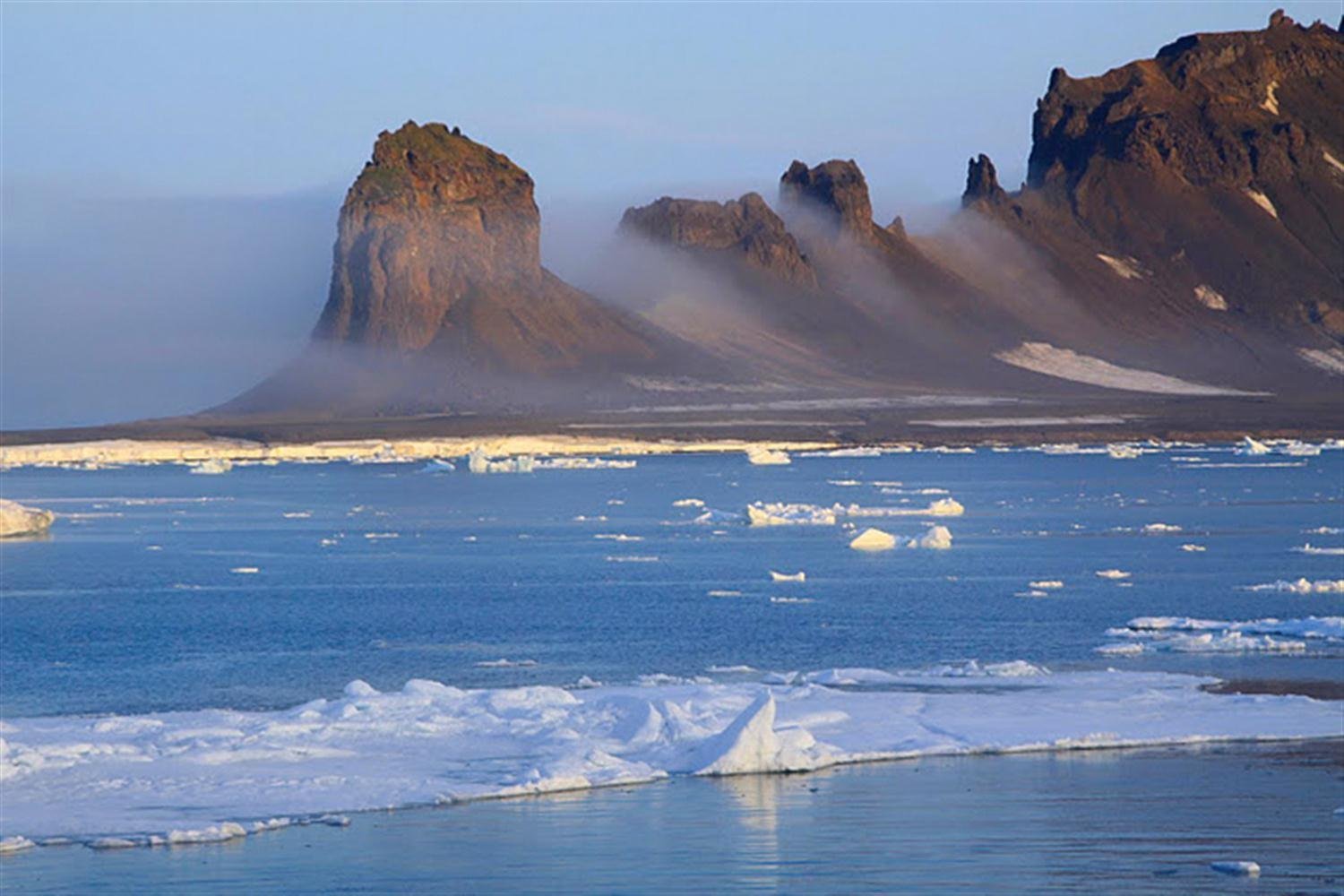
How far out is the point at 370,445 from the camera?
5512 inches

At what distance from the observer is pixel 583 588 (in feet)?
143

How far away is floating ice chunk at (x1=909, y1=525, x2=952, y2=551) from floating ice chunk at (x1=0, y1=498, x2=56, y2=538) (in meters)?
24.6

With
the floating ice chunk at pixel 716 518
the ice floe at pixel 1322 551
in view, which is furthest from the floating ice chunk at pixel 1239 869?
the floating ice chunk at pixel 716 518

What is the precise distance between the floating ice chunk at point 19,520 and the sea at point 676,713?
82cm

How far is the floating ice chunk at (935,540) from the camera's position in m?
50.1

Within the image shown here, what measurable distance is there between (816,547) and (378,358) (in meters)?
140

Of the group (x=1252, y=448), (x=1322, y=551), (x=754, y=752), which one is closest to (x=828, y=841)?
(x=754, y=752)

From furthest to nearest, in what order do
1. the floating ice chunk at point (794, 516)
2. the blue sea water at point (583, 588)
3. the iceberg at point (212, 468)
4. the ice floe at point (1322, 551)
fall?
the iceberg at point (212, 468) → the floating ice chunk at point (794, 516) → the ice floe at point (1322, 551) → the blue sea water at point (583, 588)

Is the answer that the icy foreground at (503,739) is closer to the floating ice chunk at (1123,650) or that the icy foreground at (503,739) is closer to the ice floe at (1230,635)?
the floating ice chunk at (1123,650)

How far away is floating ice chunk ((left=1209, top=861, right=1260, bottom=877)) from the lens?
16.6 metres

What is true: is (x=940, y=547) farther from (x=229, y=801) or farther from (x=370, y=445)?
(x=370, y=445)

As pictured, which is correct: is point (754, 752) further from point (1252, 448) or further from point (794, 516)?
point (1252, 448)

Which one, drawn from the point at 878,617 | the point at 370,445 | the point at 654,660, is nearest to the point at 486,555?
the point at 878,617

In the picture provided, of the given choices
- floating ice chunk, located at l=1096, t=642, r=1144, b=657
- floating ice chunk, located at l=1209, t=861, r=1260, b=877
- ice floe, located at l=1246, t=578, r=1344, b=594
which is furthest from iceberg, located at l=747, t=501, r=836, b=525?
floating ice chunk, located at l=1209, t=861, r=1260, b=877
